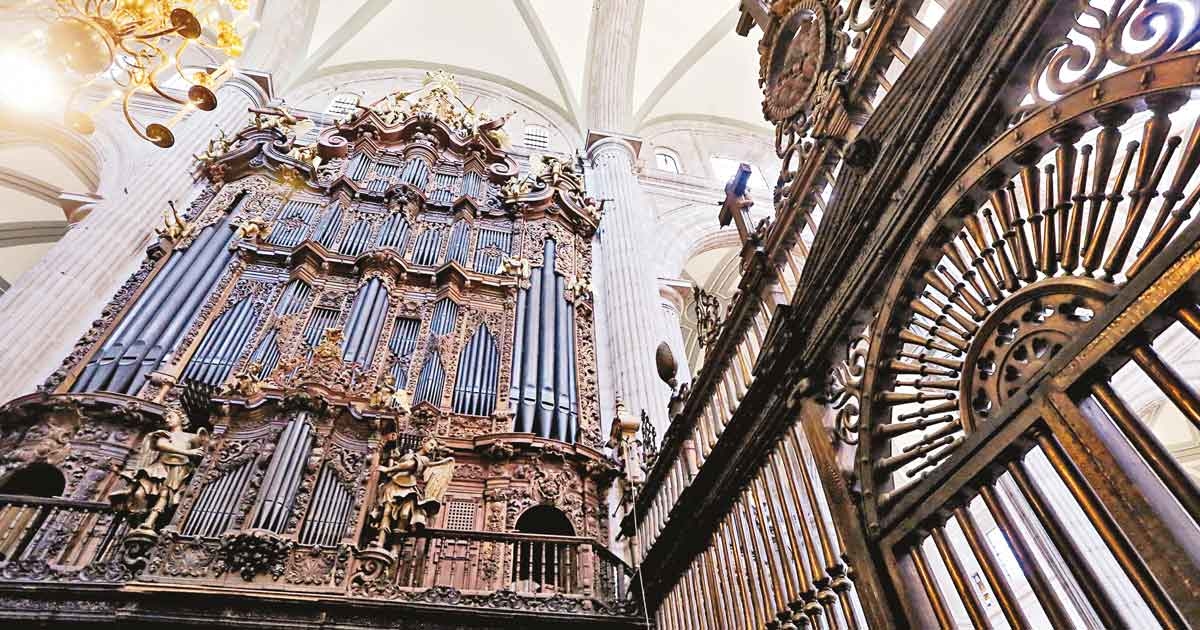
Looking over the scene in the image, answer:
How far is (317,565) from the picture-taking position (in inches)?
185

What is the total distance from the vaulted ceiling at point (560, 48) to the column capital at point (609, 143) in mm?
1844

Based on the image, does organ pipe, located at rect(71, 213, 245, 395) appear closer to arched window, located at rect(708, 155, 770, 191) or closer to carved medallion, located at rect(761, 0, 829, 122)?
carved medallion, located at rect(761, 0, 829, 122)

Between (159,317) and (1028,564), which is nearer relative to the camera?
(1028,564)

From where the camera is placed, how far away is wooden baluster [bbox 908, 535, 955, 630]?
1686 millimetres

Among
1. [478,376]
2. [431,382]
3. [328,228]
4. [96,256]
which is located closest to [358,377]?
[431,382]

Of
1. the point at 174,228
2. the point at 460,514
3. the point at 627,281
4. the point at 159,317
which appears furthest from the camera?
the point at 627,281

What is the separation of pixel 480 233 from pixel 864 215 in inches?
328

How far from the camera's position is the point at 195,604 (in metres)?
4.36

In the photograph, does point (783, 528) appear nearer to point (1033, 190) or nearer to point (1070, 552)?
point (1070, 552)

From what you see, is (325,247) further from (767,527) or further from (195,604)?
(767,527)

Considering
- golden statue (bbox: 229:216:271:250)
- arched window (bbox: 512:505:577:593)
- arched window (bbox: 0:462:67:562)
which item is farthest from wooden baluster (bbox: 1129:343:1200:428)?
golden statue (bbox: 229:216:271:250)

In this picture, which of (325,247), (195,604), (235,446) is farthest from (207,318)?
(195,604)

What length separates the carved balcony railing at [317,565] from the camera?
445 centimetres

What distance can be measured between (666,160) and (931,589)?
14095 mm
